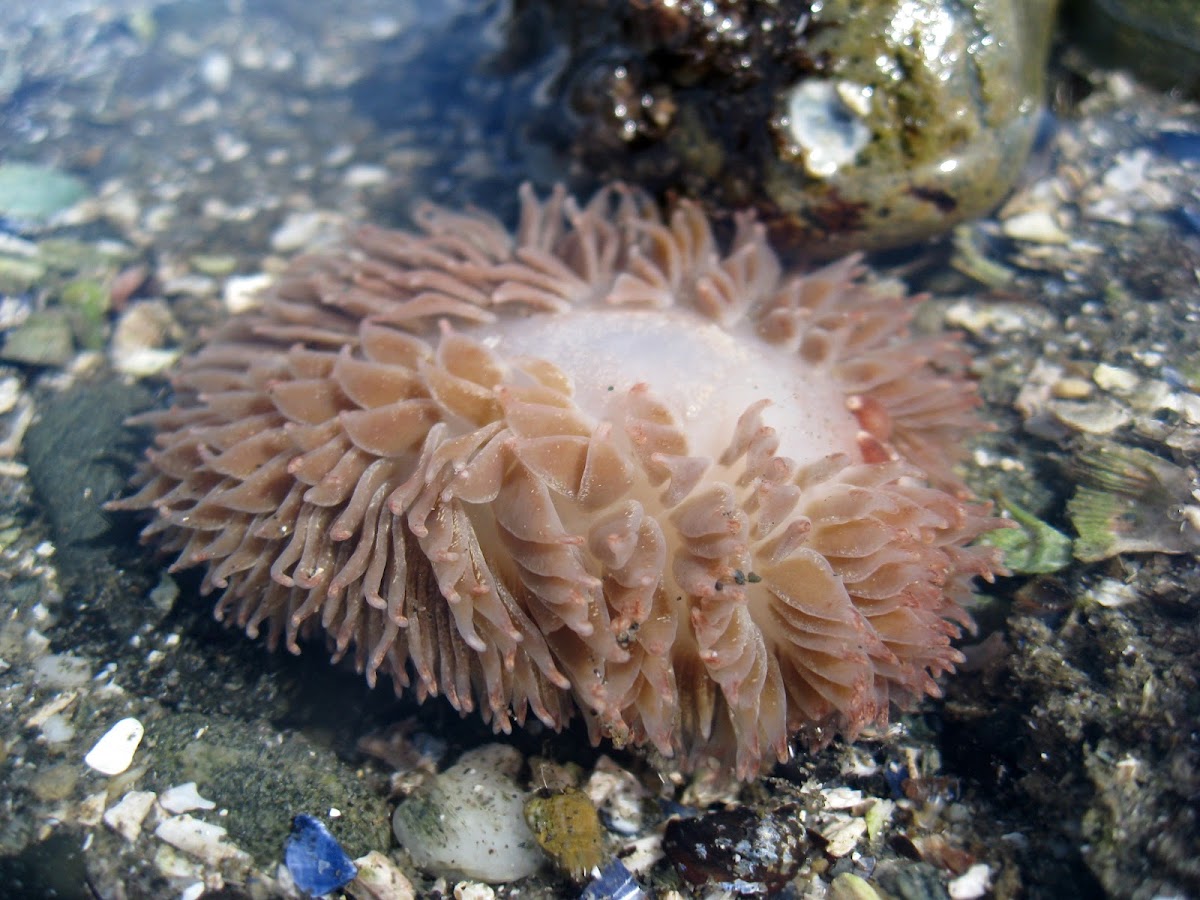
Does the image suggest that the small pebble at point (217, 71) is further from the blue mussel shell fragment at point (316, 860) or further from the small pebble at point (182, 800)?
the blue mussel shell fragment at point (316, 860)

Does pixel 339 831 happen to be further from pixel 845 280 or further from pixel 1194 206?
pixel 1194 206

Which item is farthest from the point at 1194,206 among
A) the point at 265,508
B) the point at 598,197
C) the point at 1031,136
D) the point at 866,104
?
the point at 265,508

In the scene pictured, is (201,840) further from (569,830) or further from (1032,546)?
(1032,546)

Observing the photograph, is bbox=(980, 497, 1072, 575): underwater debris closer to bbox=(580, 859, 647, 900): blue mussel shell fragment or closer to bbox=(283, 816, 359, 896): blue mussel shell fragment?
bbox=(580, 859, 647, 900): blue mussel shell fragment

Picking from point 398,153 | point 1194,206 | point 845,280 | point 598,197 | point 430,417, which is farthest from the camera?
point 398,153

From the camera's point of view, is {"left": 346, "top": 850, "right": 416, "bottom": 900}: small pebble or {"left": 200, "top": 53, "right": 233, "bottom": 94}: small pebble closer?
{"left": 346, "top": 850, "right": 416, "bottom": 900}: small pebble

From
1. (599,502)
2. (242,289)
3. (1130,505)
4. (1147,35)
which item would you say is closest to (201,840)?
(599,502)

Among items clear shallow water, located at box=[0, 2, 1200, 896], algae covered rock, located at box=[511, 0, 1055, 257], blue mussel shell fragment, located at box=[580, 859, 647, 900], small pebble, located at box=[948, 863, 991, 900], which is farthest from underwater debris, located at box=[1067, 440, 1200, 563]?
blue mussel shell fragment, located at box=[580, 859, 647, 900]
